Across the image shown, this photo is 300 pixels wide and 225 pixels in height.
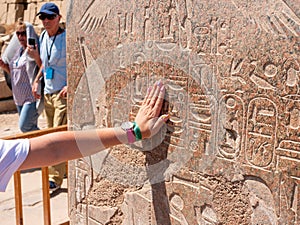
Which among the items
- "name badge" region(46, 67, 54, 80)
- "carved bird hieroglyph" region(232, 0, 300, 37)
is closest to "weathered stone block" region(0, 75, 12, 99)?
"name badge" region(46, 67, 54, 80)

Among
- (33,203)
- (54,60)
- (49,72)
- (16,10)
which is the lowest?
(33,203)

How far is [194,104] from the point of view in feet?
6.68

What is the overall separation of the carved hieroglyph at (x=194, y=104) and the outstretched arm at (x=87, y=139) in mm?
62

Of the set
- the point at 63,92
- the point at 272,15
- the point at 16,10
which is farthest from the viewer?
the point at 16,10

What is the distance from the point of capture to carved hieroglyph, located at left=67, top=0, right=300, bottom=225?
1.73 m

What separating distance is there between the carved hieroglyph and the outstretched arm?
0.21 feet

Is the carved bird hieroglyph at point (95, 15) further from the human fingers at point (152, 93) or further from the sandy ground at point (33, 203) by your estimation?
the sandy ground at point (33, 203)

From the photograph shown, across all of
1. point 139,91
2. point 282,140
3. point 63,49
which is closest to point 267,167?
point 282,140

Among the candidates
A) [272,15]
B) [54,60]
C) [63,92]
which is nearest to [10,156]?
[272,15]

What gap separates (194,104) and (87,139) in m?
0.49

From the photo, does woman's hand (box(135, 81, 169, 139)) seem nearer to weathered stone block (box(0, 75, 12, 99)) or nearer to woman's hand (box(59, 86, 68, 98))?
woman's hand (box(59, 86, 68, 98))

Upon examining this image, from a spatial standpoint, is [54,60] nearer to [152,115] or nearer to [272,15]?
[152,115]

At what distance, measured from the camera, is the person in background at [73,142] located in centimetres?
159

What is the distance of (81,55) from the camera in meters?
2.70
